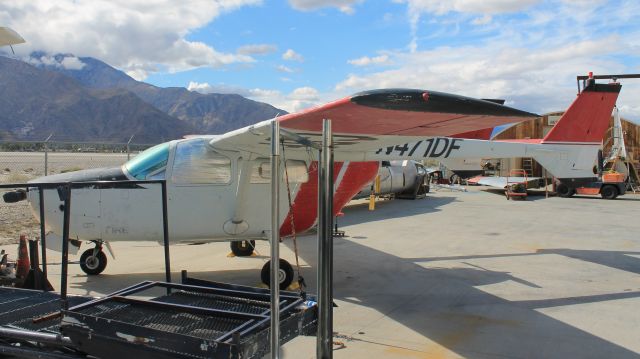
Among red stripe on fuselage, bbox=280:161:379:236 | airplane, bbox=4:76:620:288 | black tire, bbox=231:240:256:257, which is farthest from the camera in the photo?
black tire, bbox=231:240:256:257

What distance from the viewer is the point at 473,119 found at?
14.9ft

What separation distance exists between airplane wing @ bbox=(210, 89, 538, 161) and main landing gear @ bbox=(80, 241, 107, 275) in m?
3.09

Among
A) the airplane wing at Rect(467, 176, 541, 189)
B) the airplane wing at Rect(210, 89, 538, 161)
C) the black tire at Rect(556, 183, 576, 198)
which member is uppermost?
the airplane wing at Rect(210, 89, 538, 161)

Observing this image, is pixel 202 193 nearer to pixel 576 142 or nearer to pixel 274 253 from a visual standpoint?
pixel 274 253

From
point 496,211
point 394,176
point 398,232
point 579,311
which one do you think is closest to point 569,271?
point 579,311

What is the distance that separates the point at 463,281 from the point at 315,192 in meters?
2.50

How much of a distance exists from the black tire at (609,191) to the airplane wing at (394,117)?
60.1 feet

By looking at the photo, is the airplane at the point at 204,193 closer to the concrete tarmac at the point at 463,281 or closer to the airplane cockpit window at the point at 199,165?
the airplane cockpit window at the point at 199,165

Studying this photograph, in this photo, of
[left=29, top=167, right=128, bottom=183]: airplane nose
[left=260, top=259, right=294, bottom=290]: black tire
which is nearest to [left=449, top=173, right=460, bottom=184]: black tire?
[left=260, top=259, right=294, bottom=290]: black tire

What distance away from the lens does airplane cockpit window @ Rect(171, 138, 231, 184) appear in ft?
23.2

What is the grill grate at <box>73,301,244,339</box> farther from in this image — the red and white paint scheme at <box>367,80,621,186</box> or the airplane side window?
the red and white paint scheme at <box>367,80,621,186</box>

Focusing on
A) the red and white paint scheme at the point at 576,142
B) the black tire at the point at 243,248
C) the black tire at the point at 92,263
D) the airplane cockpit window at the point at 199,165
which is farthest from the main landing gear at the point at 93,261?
the red and white paint scheme at the point at 576,142

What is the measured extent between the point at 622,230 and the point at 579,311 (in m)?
7.62

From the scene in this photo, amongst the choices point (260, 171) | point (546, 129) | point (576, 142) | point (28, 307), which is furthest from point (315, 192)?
point (546, 129)
